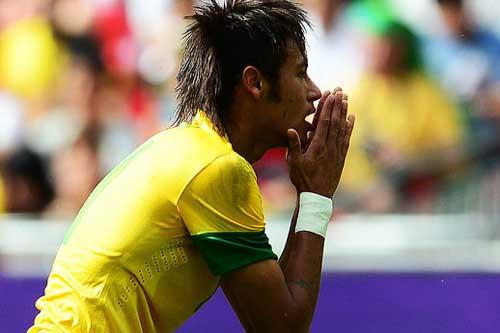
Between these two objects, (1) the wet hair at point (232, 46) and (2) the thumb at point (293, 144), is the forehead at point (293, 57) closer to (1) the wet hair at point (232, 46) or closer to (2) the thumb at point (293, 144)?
(1) the wet hair at point (232, 46)

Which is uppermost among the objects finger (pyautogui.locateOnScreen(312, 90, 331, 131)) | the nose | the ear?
the ear

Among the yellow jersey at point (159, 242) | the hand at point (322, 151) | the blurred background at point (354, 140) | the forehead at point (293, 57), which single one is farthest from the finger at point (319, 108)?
the blurred background at point (354, 140)

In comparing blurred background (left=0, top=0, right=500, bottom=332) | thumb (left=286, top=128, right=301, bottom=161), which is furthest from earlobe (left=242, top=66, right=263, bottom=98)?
blurred background (left=0, top=0, right=500, bottom=332)

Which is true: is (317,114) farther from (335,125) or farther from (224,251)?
(224,251)

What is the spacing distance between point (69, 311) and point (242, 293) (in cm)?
41

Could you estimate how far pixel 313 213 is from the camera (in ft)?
9.30

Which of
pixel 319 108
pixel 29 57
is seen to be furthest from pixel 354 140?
pixel 319 108

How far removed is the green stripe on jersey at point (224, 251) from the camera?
264 centimetres

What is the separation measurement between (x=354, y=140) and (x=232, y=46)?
2.50 meters

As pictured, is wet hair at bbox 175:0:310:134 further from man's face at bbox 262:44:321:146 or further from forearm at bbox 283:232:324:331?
forearm at bbox 283:232:324:331

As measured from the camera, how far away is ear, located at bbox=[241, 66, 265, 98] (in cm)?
279

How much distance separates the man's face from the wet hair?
17mm

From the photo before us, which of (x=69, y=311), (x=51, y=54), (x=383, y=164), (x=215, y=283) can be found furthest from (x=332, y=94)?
(x=51, y=54)

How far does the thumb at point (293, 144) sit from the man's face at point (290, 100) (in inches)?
0.8
